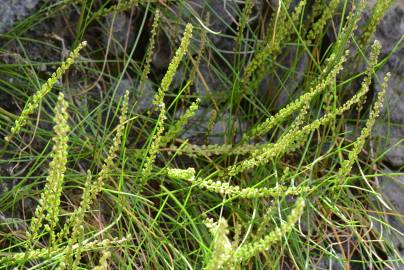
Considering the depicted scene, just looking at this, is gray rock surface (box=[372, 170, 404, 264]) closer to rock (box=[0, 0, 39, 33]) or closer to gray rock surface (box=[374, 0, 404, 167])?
gray rock surface (box=[374, 0, 404, 167])

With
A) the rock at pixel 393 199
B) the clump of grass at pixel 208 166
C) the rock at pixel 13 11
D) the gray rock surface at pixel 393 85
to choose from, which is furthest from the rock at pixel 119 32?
the rock at pixel 393 199

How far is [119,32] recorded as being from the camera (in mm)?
2035

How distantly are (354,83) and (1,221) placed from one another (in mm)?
1065

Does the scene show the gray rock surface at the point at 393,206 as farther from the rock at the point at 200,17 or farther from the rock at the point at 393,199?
the rock at the point at 200,17

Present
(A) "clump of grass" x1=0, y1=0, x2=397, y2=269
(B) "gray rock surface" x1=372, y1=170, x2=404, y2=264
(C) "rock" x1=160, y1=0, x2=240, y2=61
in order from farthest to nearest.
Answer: (C) "rock" x1=160, y1=0, x2=240, y2=61
(B) "gray rock surface" x1=372, y1=170, x2=404, y2=264
(A) "clump of grass" x1=0, y1=0, x2=397, y2=269

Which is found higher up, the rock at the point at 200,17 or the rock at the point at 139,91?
the rock at the point at 200,17

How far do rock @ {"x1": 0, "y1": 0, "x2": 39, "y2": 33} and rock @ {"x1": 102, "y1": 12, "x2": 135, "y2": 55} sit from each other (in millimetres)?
226

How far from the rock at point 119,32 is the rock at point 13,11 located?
0.23 meters

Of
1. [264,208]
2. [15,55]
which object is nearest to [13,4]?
[15,55]

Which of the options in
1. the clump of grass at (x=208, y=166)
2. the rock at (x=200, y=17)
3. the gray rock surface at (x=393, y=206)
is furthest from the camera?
the rock at (x=200, y=17)

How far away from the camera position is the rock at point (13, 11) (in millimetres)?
1836

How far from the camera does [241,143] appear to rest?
5.65 ft

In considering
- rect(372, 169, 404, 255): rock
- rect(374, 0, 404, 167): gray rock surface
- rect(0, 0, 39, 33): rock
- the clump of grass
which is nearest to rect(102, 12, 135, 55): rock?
the clump of grass

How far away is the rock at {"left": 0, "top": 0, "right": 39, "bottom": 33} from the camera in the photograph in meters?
1.84
